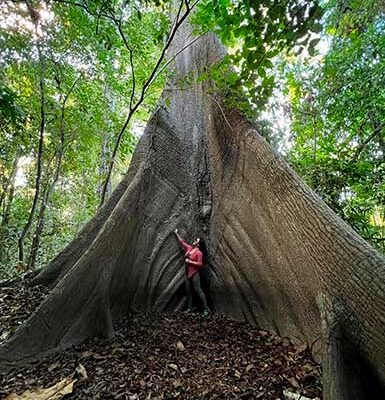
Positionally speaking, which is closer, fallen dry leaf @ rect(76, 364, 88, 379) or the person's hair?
fallen dry leaf @ rect(76, 364, 88, 379)

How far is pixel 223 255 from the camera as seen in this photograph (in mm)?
3848

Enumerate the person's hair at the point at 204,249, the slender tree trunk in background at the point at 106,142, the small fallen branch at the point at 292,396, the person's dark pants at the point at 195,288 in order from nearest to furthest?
the small fallen branch at the point at 292,396
the person's dark pants at the point at 195,288
the person's hair at the point at 204,249
the slender tree trunk in background at the point at 106,142

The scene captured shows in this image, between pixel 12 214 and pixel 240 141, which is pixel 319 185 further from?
pixel 12 214

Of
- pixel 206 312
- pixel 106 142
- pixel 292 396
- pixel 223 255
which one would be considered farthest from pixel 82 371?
pixel 106 142

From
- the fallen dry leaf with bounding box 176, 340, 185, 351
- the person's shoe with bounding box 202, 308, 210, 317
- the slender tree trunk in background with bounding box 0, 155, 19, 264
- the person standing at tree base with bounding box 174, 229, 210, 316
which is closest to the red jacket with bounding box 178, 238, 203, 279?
the person standing at tree base with bounding box 174, 229, 210, 316

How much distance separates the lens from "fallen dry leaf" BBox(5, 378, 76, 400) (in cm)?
210

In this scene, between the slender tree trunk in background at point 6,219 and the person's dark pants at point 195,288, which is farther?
the slender tree trunk in background at point 6,219

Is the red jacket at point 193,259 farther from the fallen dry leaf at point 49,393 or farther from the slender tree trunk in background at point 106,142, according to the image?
the slender tree trunk in background at point 106,142

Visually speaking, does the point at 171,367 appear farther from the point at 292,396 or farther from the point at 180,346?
the point at 292,396

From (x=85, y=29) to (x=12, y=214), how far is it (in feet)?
15.4

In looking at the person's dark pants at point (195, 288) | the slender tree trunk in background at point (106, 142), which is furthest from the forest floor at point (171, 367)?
the slender tree trunk in background at point (106, 142)

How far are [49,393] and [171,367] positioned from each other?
0.87 metres

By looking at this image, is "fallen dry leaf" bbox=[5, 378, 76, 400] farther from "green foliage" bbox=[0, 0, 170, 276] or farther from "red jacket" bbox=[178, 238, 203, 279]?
"green foliage" bbox=[0, 0, 170, 276]

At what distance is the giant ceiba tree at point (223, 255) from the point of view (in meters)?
1.95
